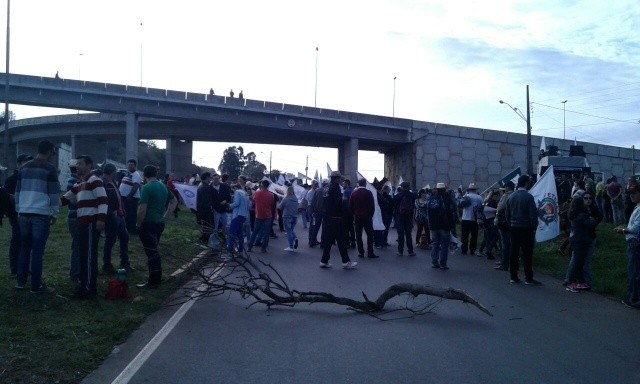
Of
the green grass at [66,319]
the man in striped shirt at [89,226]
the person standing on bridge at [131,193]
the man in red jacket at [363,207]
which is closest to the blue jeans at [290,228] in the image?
the man in red jacket at [363,207]

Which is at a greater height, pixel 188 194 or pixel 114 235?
pixel 188 194

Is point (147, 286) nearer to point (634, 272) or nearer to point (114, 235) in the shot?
point (114, 235)

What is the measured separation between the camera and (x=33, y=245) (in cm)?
894

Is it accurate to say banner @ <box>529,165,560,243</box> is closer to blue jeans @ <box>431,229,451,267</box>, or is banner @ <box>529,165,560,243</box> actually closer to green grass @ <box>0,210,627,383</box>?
green grass @ <box>0,210,627,383</box>

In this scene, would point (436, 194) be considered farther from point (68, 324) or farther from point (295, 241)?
point (68, 324)

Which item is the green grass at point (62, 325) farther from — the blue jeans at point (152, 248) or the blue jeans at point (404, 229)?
the blue jeans at point (404, 229)

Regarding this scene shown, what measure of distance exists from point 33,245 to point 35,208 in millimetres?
497

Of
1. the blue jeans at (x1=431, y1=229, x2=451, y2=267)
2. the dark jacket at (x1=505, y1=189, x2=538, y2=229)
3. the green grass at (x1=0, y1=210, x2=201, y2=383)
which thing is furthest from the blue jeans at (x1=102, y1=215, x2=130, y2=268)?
the dark jacket at (x1=505, y1=189, x2=538, y2=229)

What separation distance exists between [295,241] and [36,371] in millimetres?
11737

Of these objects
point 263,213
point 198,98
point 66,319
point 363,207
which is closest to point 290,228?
point 263,213

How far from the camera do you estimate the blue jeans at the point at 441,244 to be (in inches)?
562

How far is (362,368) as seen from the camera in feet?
21.3

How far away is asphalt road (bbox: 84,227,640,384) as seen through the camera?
20.7ft

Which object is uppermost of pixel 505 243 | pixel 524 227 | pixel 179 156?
pixel 179 156
